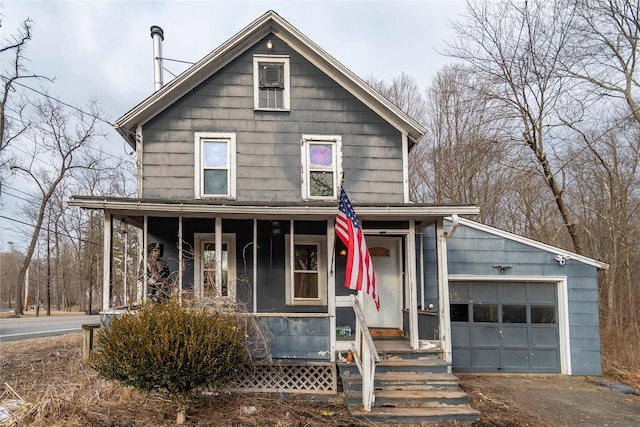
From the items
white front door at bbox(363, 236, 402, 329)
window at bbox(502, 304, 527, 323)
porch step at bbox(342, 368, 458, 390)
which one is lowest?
porch step at bbox(342, 368, 458, 390)

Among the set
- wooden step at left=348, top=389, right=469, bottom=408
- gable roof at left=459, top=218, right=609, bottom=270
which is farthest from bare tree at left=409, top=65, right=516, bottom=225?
wooden step at left=348, top=389, right=469, bottom=408

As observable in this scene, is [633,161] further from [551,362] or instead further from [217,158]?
[217,158]

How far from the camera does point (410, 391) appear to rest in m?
6.38

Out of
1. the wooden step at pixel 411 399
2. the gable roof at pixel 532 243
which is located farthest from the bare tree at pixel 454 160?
the wooden step at pixel 411 399

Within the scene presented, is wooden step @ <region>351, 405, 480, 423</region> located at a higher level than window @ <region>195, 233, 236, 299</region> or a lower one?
lower

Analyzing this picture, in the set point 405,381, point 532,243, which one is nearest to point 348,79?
point 532,243

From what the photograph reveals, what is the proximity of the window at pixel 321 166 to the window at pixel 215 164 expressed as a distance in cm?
159

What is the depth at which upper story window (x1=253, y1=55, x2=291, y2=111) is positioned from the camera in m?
8.91

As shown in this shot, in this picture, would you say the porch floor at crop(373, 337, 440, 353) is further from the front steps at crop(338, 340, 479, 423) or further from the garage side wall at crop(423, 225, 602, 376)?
the garage side wall at crop(423, 225, 602, 376)

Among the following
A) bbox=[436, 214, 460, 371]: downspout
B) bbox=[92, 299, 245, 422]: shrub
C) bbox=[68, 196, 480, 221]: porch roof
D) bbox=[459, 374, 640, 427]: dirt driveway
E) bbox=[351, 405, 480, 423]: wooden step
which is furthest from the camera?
bbox=[436, 214, 460, 371]: downspout

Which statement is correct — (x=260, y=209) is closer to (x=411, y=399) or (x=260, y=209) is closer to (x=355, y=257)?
(x=355, y=257)

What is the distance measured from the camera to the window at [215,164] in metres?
8.57

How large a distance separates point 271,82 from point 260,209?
3.44 m

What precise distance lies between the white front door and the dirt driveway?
1.97m
